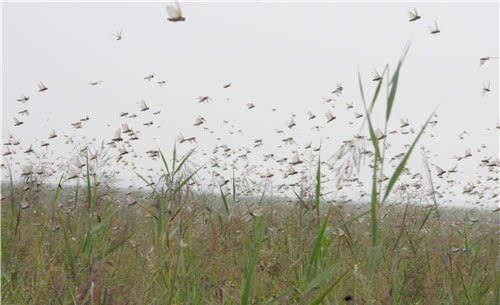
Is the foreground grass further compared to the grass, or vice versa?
the foreground grass

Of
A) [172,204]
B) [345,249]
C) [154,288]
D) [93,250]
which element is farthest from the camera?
[345,249]

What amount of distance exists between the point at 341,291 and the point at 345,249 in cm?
163

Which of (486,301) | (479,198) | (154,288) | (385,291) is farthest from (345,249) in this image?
(479,198)

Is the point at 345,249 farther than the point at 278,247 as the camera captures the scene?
Yes

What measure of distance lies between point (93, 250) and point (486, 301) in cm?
232

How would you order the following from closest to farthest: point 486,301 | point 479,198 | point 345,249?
point 486,301
point 345,249
point 479,198

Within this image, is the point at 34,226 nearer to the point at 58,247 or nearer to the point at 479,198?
the point at 58,247

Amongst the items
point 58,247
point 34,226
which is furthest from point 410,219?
point 34,226

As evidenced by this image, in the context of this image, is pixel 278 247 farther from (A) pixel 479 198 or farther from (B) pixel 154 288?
(A) pixel 479 198

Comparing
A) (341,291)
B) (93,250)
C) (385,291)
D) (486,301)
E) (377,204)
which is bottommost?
(486,301)

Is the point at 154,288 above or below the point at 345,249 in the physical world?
above

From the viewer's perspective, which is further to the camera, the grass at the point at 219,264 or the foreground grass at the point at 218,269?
the foreground grass at the point at 218,269

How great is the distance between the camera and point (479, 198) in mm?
8641

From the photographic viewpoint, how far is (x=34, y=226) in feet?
14.6
